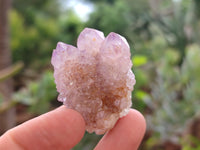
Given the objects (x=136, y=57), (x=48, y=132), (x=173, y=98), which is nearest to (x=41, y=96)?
(x=136, y=57)

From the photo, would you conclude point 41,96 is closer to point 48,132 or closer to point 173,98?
point 173,98

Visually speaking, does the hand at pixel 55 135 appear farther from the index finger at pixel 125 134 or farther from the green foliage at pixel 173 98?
the green foliage at pixel 173 98

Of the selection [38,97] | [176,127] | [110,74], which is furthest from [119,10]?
[110,74]

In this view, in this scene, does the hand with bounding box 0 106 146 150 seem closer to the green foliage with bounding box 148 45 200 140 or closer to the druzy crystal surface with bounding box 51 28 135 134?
the druzy crystal surface with bounding box 51 28 135 134

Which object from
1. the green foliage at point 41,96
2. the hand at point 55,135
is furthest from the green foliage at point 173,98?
the hand at point 55,135

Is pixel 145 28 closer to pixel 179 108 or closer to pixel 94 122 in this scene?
pixel 179 108
